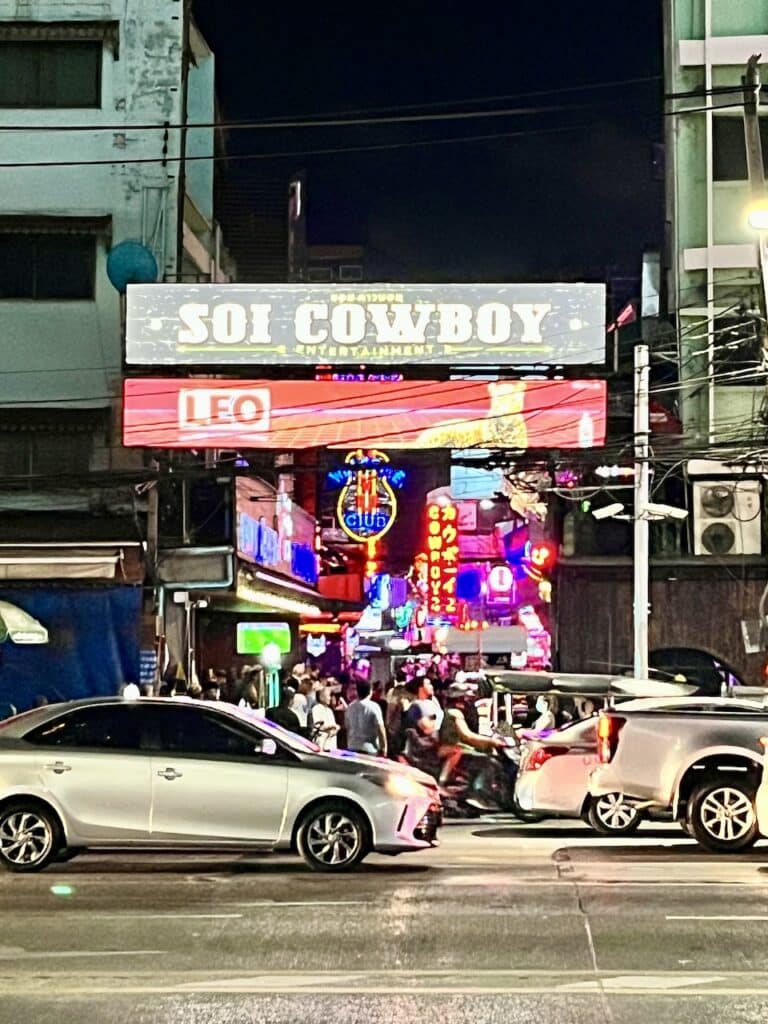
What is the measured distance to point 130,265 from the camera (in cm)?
2427

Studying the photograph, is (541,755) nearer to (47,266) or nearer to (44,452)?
(44,452)

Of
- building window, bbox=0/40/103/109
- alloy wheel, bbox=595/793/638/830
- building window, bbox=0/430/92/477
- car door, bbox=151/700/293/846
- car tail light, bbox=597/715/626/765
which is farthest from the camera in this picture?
building window, bbox=0/40/103/109

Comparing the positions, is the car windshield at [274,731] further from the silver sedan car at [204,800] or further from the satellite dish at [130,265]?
the satellite dish at [130,265]

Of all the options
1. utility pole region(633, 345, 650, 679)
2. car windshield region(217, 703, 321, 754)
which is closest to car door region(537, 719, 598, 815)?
car windshield region(217, 703, 321, 754)

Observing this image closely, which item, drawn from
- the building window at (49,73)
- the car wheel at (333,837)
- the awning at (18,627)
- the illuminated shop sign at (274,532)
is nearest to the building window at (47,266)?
the building window at (49,73)

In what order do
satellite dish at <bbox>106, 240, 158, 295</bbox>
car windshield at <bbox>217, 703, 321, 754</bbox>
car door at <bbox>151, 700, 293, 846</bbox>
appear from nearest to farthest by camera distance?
1. car door at <bbox>151, 700, 293, 846</bbox>
2. car windshield at <bbox>217, 703, 321, 754</bbox>
3. satellite dish at <bbox>106, 240, 158, 295</bbox>

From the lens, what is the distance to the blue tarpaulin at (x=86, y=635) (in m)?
23.3

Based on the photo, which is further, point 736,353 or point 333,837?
point 736,353

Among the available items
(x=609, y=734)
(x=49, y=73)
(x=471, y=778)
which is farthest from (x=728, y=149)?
(x=609, y=734)

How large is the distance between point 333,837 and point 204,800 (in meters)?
1.19

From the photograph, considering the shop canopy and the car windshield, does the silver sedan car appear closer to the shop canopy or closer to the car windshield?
the car windshield

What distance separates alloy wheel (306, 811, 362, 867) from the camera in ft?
42.1

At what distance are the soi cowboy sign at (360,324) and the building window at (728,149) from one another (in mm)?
5230

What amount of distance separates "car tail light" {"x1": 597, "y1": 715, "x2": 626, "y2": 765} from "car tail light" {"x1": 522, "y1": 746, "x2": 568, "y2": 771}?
5.73 feet
